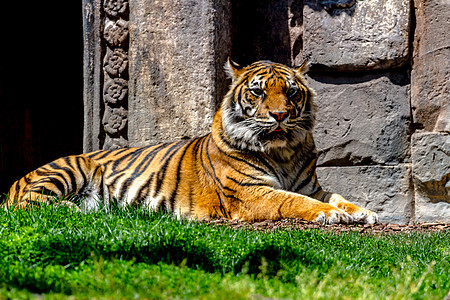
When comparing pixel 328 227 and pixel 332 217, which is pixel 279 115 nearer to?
pixel 332 217

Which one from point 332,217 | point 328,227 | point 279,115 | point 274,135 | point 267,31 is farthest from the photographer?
point 267,31

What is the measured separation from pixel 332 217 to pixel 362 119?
1.68m

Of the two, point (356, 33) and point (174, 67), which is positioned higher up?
point (356, 33)

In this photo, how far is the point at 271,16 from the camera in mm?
6305

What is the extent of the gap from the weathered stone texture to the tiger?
0.35 metres

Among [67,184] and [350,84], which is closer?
[67,184]

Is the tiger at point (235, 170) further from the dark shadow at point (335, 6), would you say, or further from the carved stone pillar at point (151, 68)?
the dark shadow at point (335, 6)

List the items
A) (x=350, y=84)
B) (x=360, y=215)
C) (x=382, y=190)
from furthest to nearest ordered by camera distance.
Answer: (x=350, y=84) → (x=382, y=190) → (x=360, y=215)

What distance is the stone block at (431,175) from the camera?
539 cm

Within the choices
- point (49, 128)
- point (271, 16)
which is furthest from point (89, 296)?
point (49, 128)

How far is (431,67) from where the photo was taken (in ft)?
17.9

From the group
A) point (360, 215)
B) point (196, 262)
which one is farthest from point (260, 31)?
point (196, 262)

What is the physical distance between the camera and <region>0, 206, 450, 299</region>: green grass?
2.23 m

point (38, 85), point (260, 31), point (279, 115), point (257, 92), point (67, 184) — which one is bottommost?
point (67, 184)
